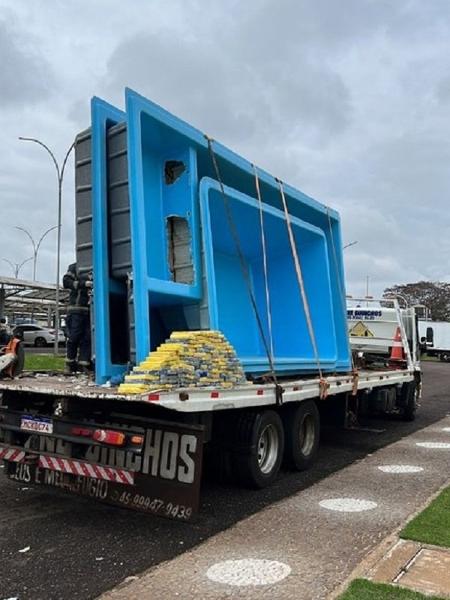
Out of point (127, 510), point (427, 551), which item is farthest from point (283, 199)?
point (427, 551)

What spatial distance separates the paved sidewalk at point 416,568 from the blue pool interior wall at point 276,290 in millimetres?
3485

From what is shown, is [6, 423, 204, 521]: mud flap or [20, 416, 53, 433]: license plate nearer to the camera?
[6, 423, 204, 521]: mud flap

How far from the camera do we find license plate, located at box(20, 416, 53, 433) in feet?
18.3

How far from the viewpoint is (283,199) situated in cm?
841

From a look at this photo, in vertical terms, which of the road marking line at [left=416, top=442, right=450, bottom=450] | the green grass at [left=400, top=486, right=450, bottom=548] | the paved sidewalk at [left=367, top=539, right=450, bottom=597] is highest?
the road marking line at [left=416, top=442, right=450, bottom=450]

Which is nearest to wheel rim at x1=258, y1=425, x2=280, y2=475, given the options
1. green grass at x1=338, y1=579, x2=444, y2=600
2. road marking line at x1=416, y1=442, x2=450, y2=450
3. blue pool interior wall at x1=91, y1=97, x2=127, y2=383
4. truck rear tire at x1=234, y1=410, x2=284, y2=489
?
truck rear tire at x1=234, y1=410, x2=284, y2=489

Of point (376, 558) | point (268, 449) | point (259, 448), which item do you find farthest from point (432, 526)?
point (268, 449)

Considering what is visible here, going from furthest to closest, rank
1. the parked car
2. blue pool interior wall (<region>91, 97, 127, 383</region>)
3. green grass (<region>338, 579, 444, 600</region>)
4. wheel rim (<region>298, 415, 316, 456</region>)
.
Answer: the parked car, wheel rim (<region>298, 415, 316, 456</region>), blue pool interior wall (<region>91, 97, 127, 383</region>), green grass (<region>338, 579, 444, 600</region>)

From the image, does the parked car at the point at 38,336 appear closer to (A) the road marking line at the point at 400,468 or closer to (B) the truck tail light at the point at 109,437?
(A) the road marking line at the point at 400,468

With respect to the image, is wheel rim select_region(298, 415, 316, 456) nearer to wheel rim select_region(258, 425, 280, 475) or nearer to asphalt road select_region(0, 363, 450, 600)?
asphalt road select_region(0, 363, 450, 600)

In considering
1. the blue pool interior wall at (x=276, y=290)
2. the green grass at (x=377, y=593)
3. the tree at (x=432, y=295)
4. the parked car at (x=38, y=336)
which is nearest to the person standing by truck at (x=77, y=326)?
the blue pool interior wall at (x=276, y=290)

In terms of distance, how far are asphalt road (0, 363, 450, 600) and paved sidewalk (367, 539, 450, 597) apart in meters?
1.49

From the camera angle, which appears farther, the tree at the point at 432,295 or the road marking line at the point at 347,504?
the tree at the point at 432,295

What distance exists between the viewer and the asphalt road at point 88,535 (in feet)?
13.7
